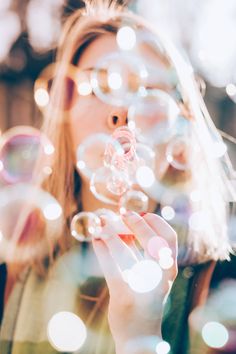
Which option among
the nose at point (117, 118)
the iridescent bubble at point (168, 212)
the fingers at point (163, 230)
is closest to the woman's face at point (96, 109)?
the nose at point (117, 118)

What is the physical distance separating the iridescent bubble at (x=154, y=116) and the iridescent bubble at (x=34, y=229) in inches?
12.7

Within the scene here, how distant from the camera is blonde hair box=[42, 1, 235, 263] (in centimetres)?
111

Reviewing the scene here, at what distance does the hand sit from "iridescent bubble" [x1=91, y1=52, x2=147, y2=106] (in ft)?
1.29

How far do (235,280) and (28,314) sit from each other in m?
0.51

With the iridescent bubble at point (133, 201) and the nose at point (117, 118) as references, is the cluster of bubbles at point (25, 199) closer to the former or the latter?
the nose at point (117, 118)

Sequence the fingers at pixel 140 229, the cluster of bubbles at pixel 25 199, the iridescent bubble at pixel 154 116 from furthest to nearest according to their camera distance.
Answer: the cluster of bubbles at pixel 25 199 < the iridescent bubble at pixel 154 116 < the fingers at pixel 140 229

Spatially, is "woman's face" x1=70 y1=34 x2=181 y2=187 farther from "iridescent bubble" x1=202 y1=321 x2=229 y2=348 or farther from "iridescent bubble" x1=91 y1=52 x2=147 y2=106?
"iridescent bubble" x1=202 y1=321 x2=229 y2=348

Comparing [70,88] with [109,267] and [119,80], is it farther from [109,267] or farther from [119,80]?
[109,267]

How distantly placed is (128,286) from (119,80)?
52 cm

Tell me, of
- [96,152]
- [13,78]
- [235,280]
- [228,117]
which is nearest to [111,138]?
[96,152]

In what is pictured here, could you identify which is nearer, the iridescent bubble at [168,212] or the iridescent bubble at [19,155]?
the iridescent bubble at [168,212]

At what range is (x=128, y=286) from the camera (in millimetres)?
816

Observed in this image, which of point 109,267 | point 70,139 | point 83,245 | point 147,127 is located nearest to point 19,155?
point 70,139

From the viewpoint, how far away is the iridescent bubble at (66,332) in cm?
111
